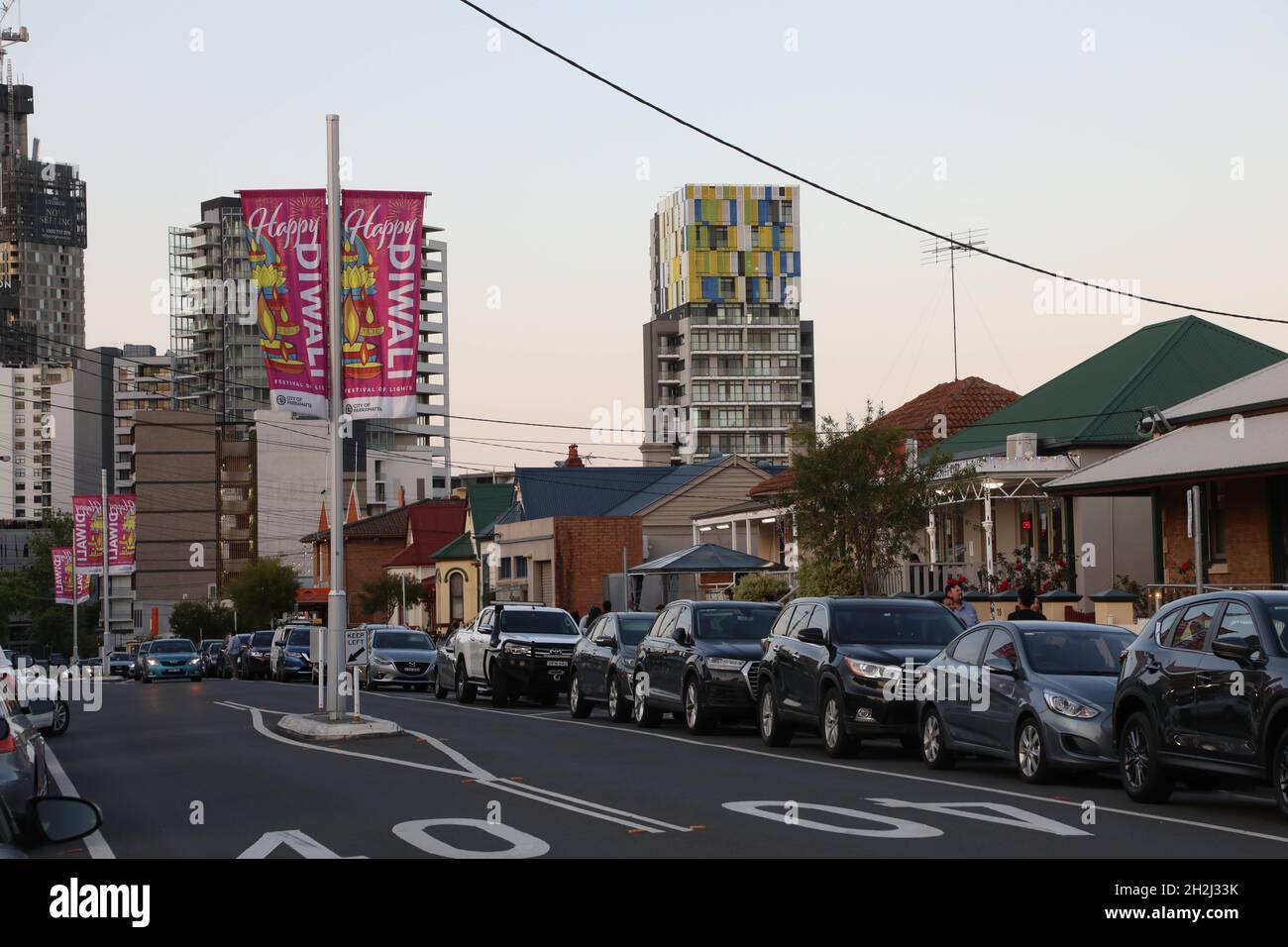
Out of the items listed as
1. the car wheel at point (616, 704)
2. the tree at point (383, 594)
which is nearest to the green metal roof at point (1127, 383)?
the car wheel at point (616, 704)

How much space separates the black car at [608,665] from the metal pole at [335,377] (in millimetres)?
5127

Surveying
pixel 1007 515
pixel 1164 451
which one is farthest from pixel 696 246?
pixel 1164 451

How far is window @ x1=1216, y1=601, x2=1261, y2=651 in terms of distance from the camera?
44.3 feet

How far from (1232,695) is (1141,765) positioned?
4.96ft

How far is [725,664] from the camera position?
23984 millimetres

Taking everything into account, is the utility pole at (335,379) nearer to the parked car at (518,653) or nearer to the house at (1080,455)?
the parked car at (518,653)

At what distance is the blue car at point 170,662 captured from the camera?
5903cm

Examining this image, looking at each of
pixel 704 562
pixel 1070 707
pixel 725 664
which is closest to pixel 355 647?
pixel 725 664

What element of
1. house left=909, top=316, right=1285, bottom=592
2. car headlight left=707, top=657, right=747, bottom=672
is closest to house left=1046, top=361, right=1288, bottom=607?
house left=909, top=316, right=1285, bottom=592

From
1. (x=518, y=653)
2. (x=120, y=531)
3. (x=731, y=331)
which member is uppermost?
(x=731, y=331)

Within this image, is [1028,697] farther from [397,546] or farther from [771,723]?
[397,546]

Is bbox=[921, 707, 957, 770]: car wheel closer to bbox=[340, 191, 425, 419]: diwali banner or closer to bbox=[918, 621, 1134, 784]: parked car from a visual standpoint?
bbox=[918, 621, 1134, 784]: parked car

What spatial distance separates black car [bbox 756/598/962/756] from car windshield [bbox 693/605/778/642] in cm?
216

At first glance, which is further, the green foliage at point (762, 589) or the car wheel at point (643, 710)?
the green foliage at point (762, 589)
